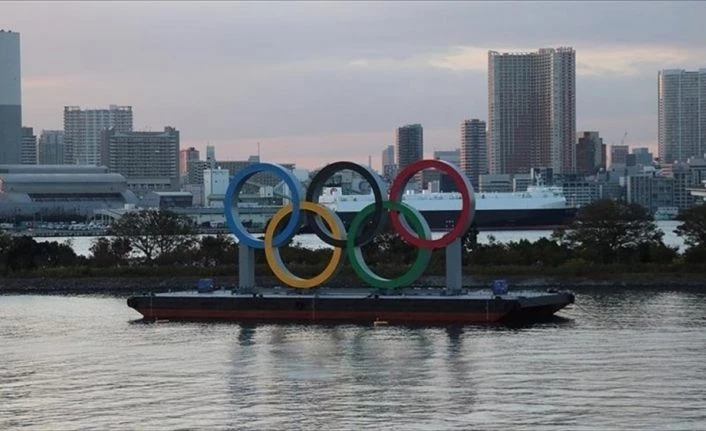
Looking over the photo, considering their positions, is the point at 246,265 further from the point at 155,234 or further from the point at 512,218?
the point at 512,218

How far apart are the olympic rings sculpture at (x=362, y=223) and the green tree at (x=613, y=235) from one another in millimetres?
18284

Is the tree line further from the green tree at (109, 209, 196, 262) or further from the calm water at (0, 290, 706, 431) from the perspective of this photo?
the calm water at (0, 290, 706, 431)

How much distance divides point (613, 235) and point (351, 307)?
20991 millimetres

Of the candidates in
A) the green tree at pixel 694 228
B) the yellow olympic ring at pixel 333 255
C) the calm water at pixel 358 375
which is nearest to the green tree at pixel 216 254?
the green tree at pixel 694 228

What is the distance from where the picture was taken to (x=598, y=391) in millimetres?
25891

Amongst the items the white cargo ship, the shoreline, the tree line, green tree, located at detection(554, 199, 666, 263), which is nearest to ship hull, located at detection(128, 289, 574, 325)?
the shoreline

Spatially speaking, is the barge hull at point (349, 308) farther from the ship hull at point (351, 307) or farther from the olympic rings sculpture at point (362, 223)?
the olympic rings sculpture at point (362, 223)

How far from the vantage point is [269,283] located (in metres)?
53.8

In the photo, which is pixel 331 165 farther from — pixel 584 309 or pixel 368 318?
pixel 584 309

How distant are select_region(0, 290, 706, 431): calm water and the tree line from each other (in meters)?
15.9

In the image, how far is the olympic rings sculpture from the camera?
4003 centimetres

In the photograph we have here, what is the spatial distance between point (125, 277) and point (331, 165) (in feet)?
58.4

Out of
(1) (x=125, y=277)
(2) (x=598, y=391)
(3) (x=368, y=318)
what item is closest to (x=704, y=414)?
(2) (x=598, y=391)

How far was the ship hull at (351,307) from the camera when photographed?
3866cm
